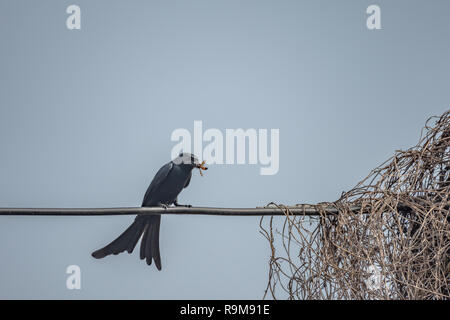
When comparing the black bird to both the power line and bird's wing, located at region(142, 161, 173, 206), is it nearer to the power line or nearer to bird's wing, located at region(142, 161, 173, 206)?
bird's wing, located at region(142, 161, 173, 206)

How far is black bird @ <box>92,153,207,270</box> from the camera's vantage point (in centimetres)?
273

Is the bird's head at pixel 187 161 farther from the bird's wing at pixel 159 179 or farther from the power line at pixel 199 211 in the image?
the power line at pixel 199 211

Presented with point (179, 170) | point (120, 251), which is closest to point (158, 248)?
point (120, 251)

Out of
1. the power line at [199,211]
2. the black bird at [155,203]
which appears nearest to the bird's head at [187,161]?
the black bird at [155,203]

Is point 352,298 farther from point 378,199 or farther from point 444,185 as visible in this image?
point 444,185

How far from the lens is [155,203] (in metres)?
3.13

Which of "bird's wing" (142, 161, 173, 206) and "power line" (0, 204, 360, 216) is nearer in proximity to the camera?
"power line" (0, 204, 360, 216)

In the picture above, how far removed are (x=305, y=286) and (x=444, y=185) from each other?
63 centimetres

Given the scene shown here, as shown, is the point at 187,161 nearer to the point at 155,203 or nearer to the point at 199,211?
the point at 155,203

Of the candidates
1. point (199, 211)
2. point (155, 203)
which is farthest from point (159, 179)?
point (199, 211)

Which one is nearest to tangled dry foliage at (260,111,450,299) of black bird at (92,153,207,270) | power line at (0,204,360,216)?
power line at (0,204,360,216)

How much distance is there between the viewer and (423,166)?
2.03 metres
